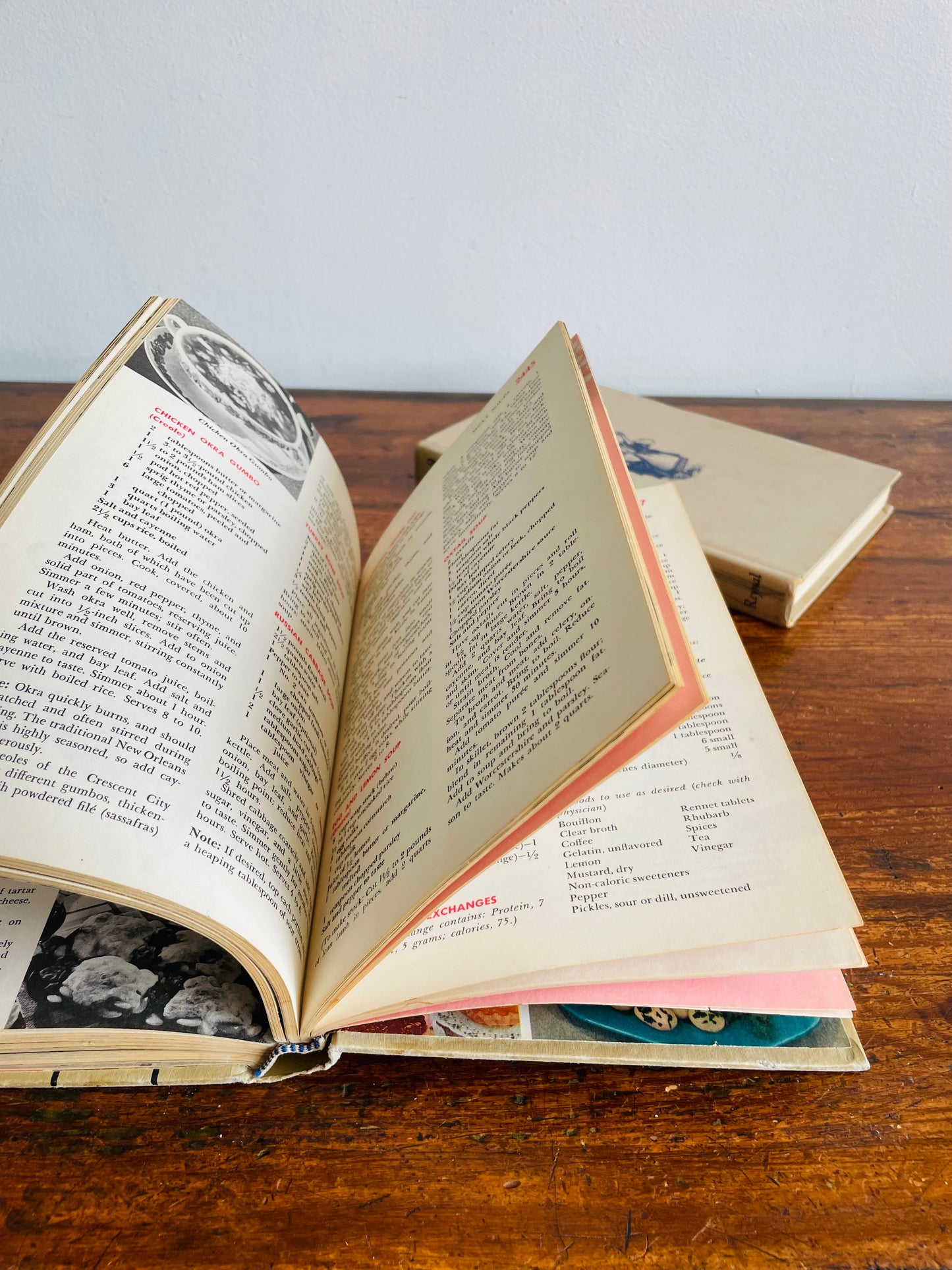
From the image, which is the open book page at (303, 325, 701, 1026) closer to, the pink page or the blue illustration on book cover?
the pink page

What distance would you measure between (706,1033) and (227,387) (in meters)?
0.40

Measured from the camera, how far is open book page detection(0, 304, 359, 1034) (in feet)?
0.91

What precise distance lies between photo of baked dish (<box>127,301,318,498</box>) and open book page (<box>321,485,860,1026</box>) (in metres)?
0.27

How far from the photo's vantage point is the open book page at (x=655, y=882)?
31 cm

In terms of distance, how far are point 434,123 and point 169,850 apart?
713mm

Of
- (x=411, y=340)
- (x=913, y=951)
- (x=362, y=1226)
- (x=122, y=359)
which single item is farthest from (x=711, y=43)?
(x=362, y=1226)

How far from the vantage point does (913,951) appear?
370mm

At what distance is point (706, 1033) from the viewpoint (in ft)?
1.06

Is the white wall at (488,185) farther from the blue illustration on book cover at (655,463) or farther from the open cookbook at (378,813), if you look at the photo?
the open cookbook at (378,813)

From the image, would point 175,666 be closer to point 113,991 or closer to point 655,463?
point 113,991

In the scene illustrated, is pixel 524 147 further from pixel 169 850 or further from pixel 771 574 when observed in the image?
pixel 169 850

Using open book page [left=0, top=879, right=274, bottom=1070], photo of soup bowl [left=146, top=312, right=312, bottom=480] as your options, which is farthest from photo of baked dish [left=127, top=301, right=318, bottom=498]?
open book page [left=0, top=879, right=274, bottom=1070]

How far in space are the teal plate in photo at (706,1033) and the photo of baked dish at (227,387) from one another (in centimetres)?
33

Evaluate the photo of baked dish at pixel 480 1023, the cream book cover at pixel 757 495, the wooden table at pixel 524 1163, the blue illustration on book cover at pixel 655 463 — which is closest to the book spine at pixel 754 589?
the cream book cover at pixel 757 495
